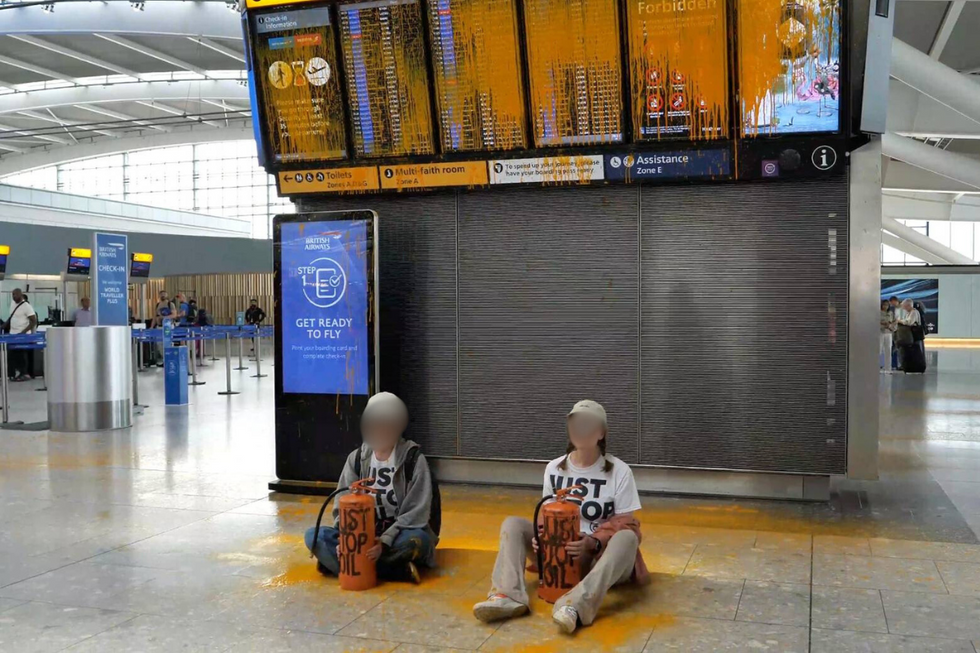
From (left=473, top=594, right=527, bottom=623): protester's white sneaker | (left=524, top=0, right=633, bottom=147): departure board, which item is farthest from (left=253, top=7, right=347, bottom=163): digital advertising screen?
(left=473, top=594, right=527, bottom=623): protester's white sneaker

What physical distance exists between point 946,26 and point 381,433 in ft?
56.9

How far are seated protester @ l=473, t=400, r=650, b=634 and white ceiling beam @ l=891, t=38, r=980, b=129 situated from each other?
1548cm

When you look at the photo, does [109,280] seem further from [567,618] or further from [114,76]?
[114,76]

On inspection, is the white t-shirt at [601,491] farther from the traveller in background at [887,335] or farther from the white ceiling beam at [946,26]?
the traveller in background at [887,335]

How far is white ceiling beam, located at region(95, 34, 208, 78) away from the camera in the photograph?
2650cm

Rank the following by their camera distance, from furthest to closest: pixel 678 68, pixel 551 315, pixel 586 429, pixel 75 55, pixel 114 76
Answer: pixel 114 76
pixel 75 55
pixel 551 315
pixel 678 68
pixel 586 429

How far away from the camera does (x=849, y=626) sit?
454 cm

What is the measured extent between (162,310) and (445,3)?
20497mm

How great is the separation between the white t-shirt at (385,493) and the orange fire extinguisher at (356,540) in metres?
0.20

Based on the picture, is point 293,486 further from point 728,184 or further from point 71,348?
point 71,348

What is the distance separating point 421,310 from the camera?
8484mm

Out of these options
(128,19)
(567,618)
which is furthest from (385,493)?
(128,19)

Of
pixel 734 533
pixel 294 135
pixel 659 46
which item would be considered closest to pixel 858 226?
pixel 659 46

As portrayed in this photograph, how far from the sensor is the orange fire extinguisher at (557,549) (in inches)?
190
